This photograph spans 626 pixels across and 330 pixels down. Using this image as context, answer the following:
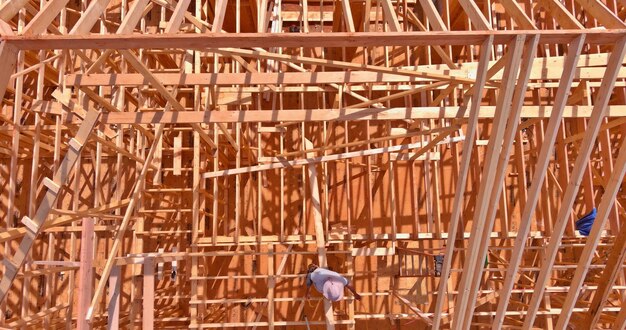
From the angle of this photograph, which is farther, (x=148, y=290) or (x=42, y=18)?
(x=148, y=290)

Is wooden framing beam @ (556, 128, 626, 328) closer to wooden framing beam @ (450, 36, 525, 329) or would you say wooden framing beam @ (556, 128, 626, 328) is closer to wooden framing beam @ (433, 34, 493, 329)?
wooden framing beam @ (450, 36, 525, 329)

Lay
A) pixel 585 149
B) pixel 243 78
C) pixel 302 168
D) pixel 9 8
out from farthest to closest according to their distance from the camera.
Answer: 1. pixel 302 168
2. pixel 243 78
3. pixel 585 149
4. pixel 9 8

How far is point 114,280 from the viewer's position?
5078mm

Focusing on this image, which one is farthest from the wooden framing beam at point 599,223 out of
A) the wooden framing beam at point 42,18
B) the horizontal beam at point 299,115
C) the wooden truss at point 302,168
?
the wooden framing beam at point 42,18

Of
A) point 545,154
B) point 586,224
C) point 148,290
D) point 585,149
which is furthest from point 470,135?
point 586,224

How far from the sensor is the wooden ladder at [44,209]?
3855 mm

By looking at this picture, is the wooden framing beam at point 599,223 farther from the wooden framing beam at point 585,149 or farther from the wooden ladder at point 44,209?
the wooden ladder at point 44,209

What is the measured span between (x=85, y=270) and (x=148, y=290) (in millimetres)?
730

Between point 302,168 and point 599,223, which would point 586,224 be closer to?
point 599,223

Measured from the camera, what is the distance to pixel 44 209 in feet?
13.1

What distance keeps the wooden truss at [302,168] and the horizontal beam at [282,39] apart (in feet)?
0.06

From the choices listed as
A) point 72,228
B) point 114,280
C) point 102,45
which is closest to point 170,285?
point 72,228

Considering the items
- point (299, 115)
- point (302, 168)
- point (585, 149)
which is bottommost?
point (302, 168)

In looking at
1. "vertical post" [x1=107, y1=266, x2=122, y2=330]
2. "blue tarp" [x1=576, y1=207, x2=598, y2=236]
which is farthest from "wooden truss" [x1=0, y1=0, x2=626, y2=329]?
"blue tarp" [x1=576, y1=207, x2=598, y2=236]
